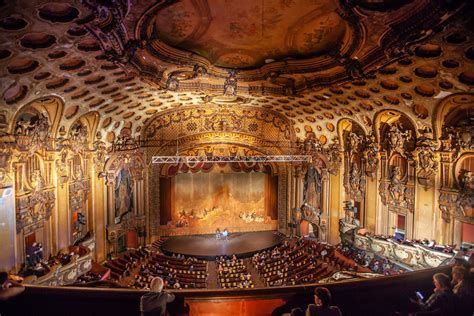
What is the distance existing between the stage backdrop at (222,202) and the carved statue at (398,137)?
11.3m

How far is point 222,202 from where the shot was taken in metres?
27.2

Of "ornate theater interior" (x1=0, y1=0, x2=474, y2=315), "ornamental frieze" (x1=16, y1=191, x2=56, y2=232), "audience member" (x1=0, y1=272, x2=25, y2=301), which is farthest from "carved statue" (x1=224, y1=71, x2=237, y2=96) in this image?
"audience member" (x1=0, y1=272, x2=25, y2=301)

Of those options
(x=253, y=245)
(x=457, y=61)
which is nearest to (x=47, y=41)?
(x=457, y=61)

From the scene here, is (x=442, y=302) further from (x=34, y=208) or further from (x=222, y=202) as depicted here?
(x=222, y=202)

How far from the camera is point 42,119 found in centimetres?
1365

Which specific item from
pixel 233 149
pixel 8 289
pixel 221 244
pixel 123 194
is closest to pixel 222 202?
pixel 221 244

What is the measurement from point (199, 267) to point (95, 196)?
782 cm

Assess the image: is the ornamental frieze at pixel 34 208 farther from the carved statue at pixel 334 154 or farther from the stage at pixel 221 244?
the carved statue at pixel 334 154

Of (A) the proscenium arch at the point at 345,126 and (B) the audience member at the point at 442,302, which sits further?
(A) the proscenium arch at the point at 345,126

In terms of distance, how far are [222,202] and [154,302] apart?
23848 millimetres

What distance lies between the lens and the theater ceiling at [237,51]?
6.93m

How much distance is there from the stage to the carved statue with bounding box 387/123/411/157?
11115mm

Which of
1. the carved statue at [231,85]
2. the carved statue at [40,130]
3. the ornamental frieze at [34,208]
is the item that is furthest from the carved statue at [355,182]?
the carved statue at [40,130]

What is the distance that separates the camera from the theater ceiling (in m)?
6.93
